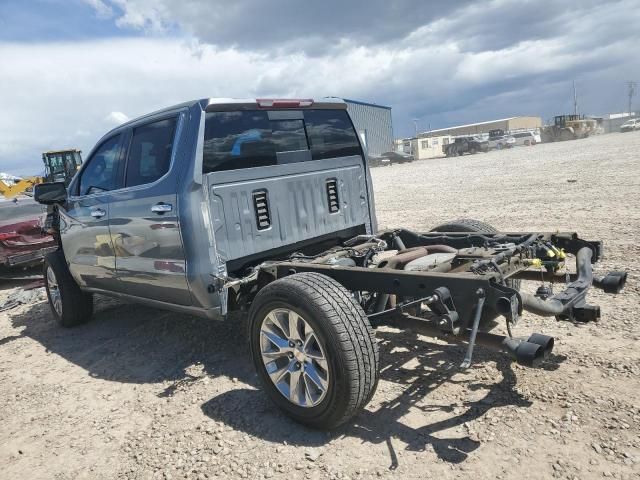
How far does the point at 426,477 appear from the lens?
8.75 feet

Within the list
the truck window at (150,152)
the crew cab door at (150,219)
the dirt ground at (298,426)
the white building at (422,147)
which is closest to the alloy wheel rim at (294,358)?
the dirt ground at (298,426)

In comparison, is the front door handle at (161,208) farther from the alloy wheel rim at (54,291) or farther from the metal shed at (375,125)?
the metal shed at (375,125)

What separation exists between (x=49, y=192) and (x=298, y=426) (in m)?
3.81

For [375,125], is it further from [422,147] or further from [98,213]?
[98,213]

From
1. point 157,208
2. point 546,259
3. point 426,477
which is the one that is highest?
point 157,208

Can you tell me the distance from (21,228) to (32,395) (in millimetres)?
5494

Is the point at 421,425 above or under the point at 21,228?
under

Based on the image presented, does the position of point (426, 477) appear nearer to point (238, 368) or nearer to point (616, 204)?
point (238, 368)

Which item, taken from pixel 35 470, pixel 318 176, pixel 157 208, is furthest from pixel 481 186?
pixel 35 470

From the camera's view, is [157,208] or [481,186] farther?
[481,186]

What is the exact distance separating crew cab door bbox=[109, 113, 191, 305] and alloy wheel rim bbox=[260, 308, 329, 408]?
38.3 inches

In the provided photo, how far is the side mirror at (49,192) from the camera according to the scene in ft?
17.5

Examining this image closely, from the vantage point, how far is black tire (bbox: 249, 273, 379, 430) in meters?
2.91

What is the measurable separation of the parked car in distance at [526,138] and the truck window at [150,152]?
50165 mm
